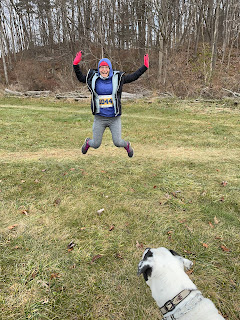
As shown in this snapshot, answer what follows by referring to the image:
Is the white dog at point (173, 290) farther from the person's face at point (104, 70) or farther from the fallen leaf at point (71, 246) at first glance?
the person's face at point (104, 70)

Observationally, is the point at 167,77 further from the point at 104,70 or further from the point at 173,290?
the point at 173,290

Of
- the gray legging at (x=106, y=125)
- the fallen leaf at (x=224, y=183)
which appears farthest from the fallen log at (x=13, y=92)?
the fallen leaf at (x=224, y=183)

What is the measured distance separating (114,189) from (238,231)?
238cm

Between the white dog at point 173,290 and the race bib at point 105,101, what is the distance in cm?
284

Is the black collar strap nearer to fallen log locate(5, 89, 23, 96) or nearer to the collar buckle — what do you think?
the collar buckle

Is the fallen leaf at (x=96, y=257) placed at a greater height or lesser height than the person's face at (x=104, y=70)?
lesser

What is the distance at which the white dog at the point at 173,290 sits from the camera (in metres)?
2.00

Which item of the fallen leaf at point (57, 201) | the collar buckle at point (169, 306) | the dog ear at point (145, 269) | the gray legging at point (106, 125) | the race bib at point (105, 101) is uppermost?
the race bib at point (105, 101)

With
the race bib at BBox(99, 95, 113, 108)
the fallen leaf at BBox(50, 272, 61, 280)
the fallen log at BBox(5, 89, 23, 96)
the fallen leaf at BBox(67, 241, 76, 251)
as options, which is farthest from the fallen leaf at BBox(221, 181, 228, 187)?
the fallen log at BBox(5, 89, 23, 96)

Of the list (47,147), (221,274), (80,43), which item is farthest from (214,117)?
(80,43)

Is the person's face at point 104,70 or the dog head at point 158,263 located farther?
the person's face at point 104,70

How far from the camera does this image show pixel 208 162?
6.45 meters

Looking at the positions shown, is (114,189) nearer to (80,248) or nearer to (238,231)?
(80,248)

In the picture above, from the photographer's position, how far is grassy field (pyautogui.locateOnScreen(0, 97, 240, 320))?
8.41ft
